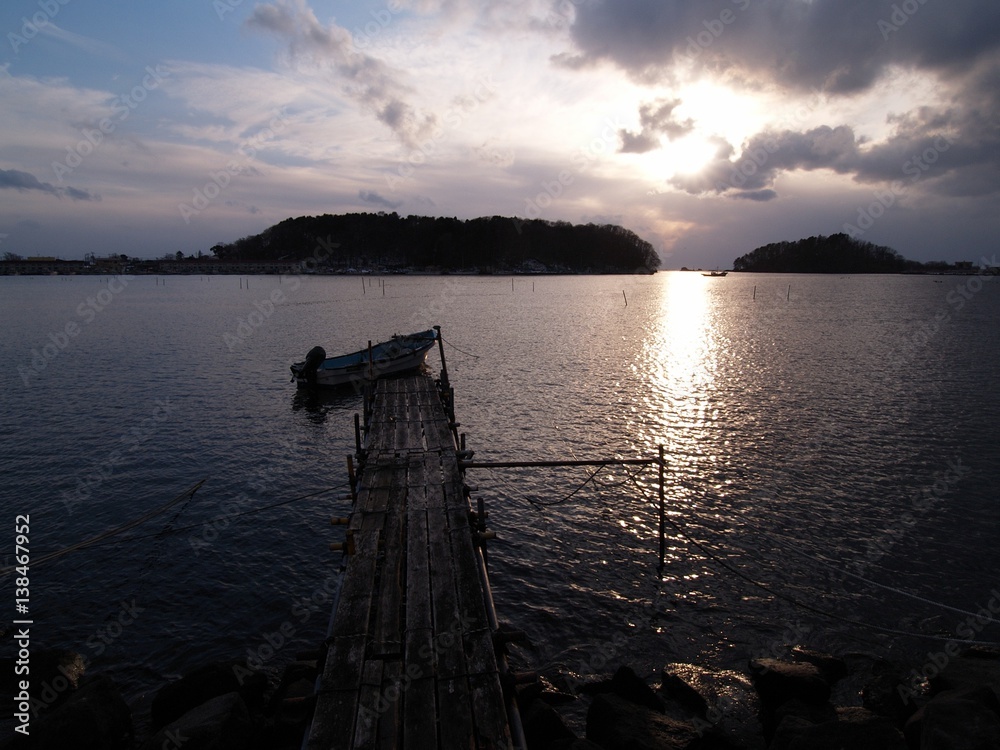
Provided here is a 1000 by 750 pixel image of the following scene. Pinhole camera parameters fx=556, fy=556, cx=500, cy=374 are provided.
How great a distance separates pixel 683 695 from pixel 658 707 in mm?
806

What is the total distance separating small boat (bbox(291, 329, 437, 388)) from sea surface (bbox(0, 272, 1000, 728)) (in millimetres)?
2129

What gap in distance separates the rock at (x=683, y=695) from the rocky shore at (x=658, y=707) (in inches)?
0.8

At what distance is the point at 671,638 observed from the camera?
43.8 feet

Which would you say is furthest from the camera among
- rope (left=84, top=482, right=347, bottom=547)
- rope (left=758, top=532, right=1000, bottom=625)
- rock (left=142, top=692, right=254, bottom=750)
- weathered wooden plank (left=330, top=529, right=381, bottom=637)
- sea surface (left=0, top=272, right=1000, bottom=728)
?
rope (left=84, top=482, right=347, bottom=547)

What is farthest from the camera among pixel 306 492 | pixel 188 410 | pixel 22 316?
pixel 22 316

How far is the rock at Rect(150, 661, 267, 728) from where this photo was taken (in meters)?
10.7

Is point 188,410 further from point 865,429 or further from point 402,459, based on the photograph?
point 865,429

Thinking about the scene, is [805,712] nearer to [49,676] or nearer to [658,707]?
[658,707]

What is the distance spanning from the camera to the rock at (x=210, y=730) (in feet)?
29.9

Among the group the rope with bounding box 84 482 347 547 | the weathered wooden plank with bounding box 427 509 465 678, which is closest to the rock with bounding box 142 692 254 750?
the weathered wooden plank with bounding box 427 509 465 678

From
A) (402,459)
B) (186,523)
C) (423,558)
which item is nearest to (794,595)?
(423,558)

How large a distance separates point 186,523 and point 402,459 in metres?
8.19

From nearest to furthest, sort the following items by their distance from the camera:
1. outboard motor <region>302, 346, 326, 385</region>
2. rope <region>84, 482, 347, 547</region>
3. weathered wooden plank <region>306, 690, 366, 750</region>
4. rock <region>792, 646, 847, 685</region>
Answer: weathered wooden plank <region>306, 690, 366, 750</region> < rock <region>792, 646, 847, 685</region> < rope <region>84, 482, 347, 547</region> < outboard motor <region>302, 346, 326, 385</region>

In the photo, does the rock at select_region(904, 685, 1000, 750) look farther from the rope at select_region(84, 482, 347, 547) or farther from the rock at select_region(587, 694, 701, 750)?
the rope at select_region(84, 482, 347, 547)
